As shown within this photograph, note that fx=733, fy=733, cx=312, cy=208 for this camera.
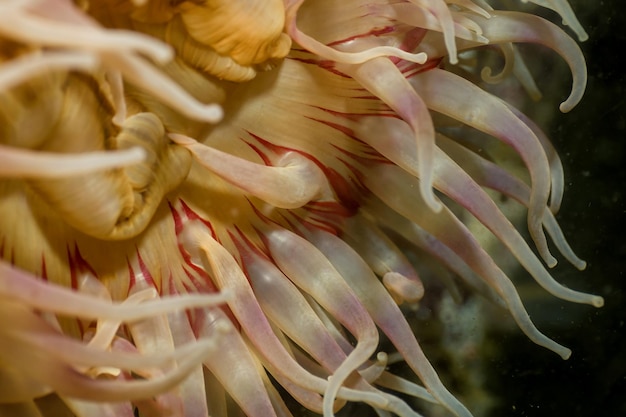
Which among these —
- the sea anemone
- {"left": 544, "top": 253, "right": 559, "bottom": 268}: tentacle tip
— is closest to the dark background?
the sea anemone

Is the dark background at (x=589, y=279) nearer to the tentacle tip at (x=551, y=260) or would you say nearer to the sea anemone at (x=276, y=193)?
the sea anemone at (x=276, y=193)

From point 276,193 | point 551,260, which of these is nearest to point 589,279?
point 551,260

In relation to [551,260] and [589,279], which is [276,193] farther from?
[589,279]

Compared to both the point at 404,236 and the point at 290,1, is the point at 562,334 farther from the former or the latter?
the point at 290,1

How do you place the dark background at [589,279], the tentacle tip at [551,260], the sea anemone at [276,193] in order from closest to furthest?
1. the sea anemone at [276,193]
2. the tentacle tip at [551,260]
3. the dark background at [589,279]

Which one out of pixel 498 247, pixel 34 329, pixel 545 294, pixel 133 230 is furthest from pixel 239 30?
pixel 545 294

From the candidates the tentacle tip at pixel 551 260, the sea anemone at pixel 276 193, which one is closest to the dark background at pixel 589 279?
the sea anemone at pixel 276 193

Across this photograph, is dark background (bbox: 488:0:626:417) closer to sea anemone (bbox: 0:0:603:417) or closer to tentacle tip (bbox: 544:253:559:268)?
sea anemone (bbox: 0:0:603:417)
